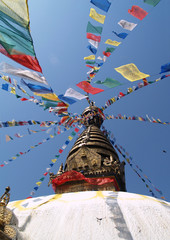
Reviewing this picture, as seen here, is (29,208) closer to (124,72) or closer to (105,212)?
(105,212)

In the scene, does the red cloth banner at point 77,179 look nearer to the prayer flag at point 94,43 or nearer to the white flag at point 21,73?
the white flag at point 21,73

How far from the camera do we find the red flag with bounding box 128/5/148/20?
524 cm

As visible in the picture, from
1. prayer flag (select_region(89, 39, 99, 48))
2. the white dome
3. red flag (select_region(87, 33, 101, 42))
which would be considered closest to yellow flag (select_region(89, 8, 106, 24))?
red flag (select_region(87, 33, 101, 42))

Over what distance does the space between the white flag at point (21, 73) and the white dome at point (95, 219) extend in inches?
140

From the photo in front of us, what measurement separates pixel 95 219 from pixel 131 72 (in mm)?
4230

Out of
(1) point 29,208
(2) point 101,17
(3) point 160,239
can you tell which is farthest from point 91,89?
(3) point 160,239

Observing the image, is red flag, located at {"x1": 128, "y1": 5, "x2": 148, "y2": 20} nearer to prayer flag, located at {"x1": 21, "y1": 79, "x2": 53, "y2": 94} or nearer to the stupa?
prayer flag, located at {"x1": 21, "y1": 79, "x2": 53, "y2": 94}

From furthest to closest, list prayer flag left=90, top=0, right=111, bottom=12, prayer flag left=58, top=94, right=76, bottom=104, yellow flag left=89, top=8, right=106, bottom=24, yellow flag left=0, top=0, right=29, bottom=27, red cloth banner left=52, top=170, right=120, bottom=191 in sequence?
red cloth banner left=52, top=170, right=120, bottom=191 < prayer flag left=58, top=94, right=76, bottom=104 < yellow flag left=89, top=8, right=106, bottom=24 < prayer flag left=90, top=0, right=111, bottom=12 < yellow flag left=0, top=0, right=29, bottom=27

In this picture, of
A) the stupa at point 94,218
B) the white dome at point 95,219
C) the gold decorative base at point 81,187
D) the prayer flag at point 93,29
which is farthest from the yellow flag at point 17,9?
the gold decorative base at point 81,187

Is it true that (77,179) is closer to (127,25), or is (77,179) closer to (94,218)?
(94,218)

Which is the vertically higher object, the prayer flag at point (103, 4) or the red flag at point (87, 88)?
the prayer flag at point (103, 4)

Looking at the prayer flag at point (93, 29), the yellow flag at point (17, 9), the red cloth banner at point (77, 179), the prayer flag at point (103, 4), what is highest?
the prayer flag at point (103, 4)

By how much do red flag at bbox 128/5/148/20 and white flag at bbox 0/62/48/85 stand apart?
3517mm

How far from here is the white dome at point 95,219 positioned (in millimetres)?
3334
